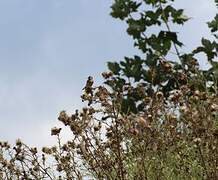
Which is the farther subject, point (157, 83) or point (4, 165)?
point (157, 83)

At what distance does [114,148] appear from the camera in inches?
201

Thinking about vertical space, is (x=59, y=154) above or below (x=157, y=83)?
below

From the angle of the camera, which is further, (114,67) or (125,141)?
(114,67)

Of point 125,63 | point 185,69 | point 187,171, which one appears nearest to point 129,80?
point 125,63

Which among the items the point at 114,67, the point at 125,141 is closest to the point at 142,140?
the point at 125,141

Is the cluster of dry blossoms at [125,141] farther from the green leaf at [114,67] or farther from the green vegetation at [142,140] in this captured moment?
the green leaf at [114,67]

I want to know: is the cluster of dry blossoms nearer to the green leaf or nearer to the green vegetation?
the green vegetation

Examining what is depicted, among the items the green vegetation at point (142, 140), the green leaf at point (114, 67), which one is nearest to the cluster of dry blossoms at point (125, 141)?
the green vegetation at point (142, 140)

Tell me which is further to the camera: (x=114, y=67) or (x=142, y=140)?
(x=114, y=67)

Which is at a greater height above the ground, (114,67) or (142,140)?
(114,67)

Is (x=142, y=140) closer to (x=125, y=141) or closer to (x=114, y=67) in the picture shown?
(x=125, y=141)

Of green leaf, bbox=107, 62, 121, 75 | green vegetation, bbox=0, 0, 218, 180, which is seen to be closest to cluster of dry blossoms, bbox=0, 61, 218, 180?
green vegetation, bbox=0, 0, 218, 180

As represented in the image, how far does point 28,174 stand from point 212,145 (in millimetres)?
1655

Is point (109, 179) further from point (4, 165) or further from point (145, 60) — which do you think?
point (145, 60)
